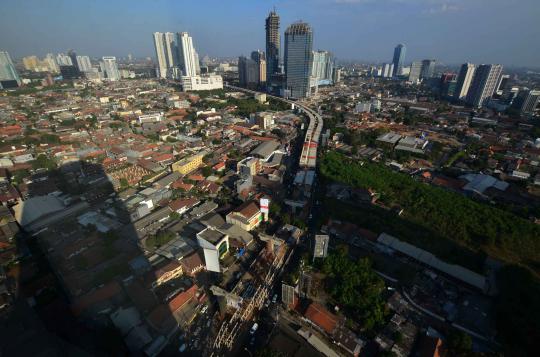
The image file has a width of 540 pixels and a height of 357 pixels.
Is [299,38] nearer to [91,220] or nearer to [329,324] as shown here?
[91,220]

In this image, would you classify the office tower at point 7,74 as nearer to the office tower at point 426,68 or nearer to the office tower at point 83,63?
the office tower at point 83,63

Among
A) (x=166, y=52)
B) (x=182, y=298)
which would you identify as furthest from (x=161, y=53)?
(x=182, y=298)

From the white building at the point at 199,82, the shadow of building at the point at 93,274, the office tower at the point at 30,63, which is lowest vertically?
the shadow of building at the point at 93,274

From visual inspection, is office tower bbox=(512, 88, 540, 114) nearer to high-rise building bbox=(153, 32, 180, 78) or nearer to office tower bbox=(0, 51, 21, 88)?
high-rise building bbox=(153, 32, 180, 78)

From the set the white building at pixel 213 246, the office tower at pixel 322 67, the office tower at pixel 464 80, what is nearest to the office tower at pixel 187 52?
the office tower at pixel 322 67

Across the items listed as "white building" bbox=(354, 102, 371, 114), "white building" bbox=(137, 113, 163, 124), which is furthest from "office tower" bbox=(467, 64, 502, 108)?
"white building" bbox=(137, 113, 163, 124)

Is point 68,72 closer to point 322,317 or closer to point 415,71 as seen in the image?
point 322,317

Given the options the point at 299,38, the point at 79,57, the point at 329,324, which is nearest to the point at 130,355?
the point at 329,324
